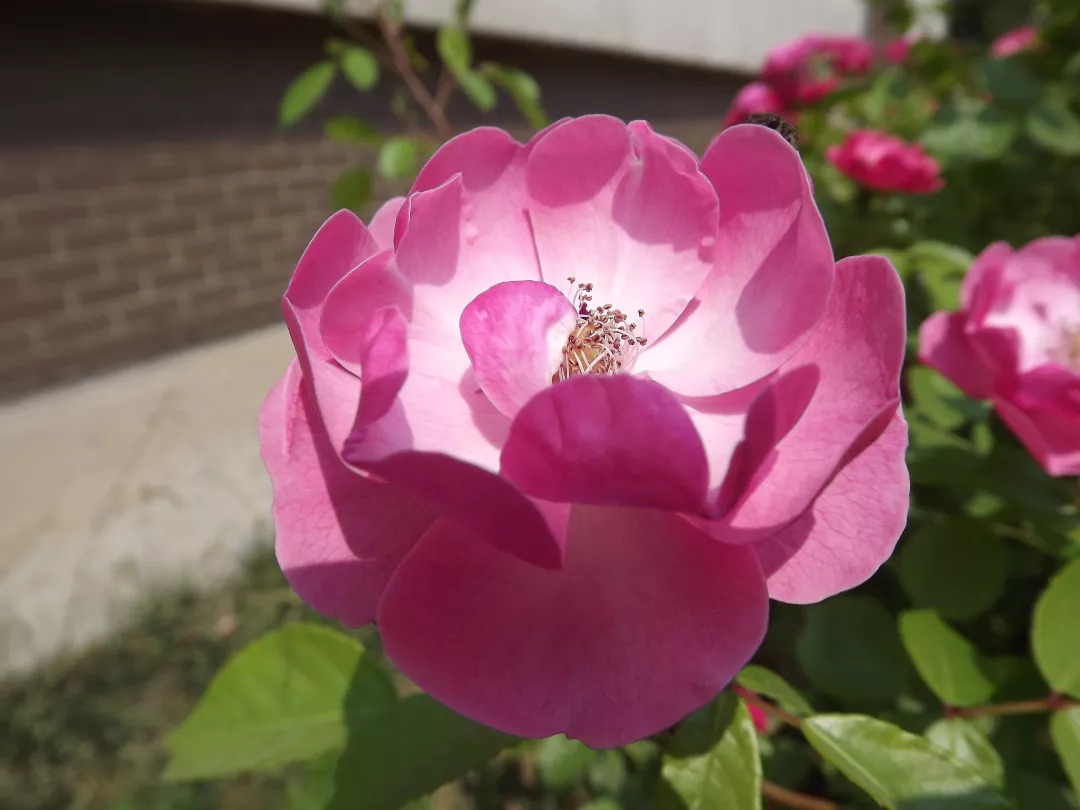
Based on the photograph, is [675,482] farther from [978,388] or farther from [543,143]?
[978,388]

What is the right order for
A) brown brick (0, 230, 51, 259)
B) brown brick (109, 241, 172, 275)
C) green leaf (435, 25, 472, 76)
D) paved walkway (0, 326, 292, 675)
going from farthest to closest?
brown brick (109, 241, 172, 275) < brown brick (0, 230, 51, 259) < paved walkway (0, 326, 292, 675) < green leaf (435, 25, 472, 76)

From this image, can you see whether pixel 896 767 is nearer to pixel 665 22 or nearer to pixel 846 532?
pixel 846 532

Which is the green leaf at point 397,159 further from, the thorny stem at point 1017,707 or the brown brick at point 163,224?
the brown brick at point 163,224

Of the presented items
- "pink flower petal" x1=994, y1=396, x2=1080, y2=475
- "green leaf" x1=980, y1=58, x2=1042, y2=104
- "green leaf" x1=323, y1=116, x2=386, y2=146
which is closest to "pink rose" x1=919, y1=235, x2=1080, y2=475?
"pink flower petal" x1=994, y1=396, x2=1080, y2=475

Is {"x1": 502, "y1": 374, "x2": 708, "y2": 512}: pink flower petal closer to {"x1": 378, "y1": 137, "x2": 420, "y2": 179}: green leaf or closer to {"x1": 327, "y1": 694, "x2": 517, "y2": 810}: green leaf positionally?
{"x1": 327, "y1": 694, "x2": 517, "y2": 810}: green leaf

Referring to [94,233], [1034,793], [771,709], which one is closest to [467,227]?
[771,709]

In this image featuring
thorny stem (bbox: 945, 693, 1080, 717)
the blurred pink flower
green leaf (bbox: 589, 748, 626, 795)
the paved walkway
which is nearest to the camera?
thorny stem (bbox: 945, 693, 1080, 717)

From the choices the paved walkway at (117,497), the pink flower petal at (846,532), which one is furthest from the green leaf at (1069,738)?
the paved walkway at (117,497)
